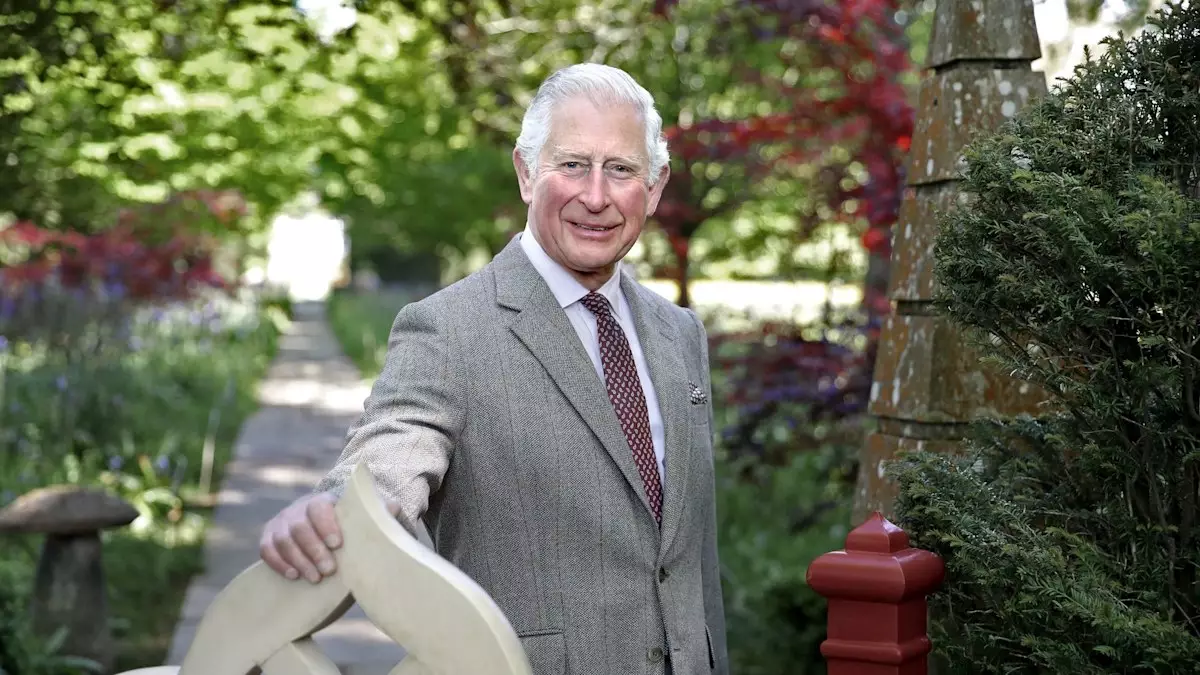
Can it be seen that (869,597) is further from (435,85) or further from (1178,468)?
(435,85)

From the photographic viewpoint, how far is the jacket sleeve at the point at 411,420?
6.56 feet

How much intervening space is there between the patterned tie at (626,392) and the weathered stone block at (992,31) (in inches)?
54.1

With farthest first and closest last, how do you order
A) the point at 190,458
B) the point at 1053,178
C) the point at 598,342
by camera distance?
the point at 190,458
the point at 598,342
the point at 1053,178

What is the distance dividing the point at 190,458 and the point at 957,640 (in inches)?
318

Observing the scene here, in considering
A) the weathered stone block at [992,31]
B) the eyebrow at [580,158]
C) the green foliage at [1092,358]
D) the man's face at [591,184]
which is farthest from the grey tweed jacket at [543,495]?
the weathered stone block at [992,31]

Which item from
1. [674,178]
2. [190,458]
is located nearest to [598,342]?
[674,178]

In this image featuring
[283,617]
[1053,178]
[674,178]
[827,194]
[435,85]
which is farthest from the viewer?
[435,85]

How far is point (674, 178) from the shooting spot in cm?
817

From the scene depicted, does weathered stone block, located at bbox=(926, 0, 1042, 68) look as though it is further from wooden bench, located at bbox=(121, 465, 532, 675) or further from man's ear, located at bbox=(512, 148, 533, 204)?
wooden bench, located at bbox=(121, 465, 532, 675)

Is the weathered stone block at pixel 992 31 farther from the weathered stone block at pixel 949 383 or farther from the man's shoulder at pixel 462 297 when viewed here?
the man's shoulder at pixel 462 297

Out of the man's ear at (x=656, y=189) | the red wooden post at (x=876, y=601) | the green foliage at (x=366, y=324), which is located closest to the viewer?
the red wooden post at (x=876, y=601)

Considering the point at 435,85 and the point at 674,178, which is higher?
the point at 435,85

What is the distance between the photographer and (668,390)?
256 centimetres

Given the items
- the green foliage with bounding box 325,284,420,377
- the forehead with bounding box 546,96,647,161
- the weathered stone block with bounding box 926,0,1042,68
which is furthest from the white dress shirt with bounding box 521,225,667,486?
the green foliage with bounding box 325,284,420,377
